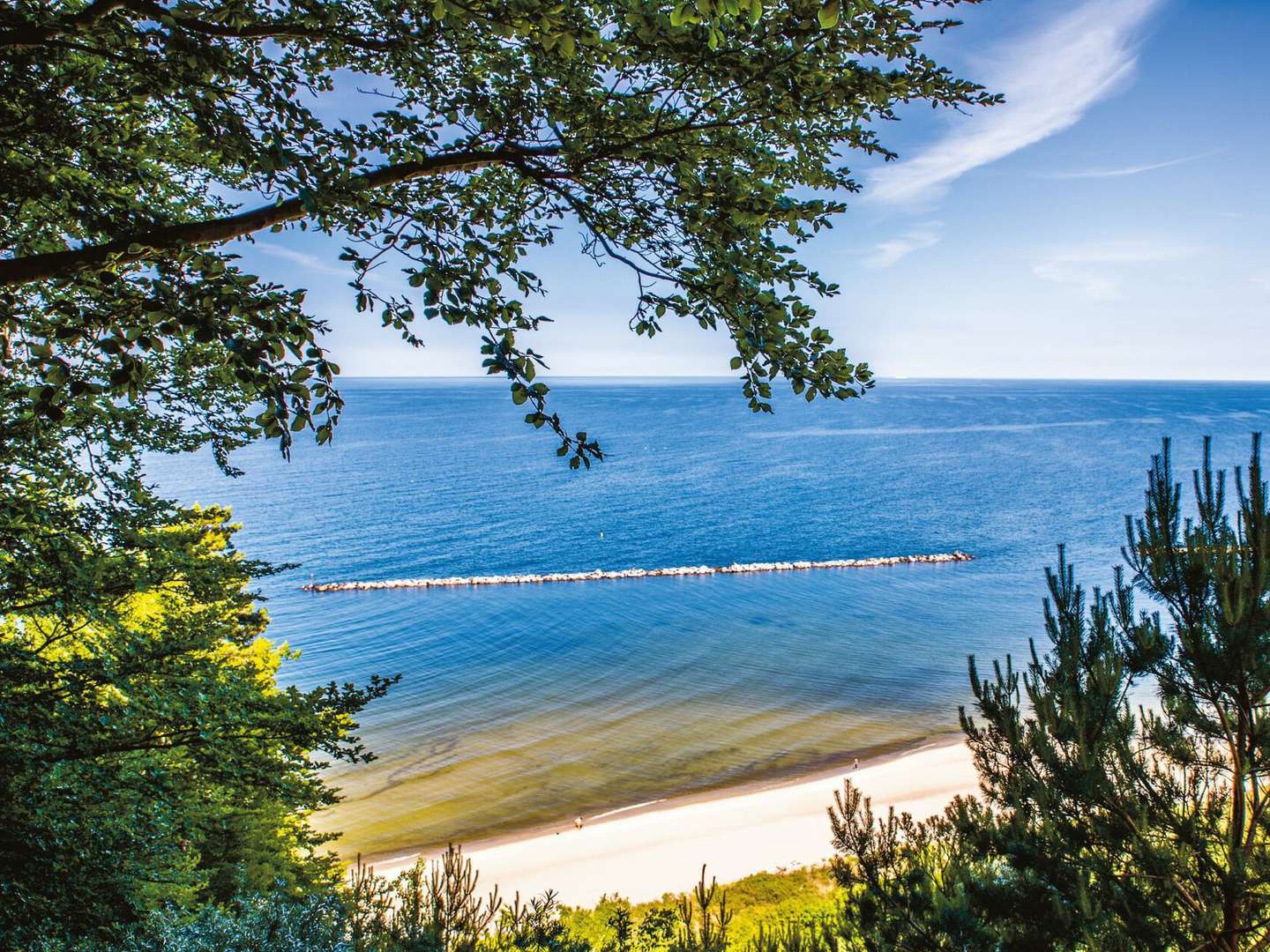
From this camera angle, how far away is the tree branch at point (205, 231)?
325cm

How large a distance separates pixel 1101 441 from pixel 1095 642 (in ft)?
444

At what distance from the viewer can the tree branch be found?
3252mm

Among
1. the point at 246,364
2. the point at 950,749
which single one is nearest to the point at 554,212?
the point at 246,364

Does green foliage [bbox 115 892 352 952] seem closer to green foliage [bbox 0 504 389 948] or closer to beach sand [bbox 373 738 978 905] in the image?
green foliage [bbox 0 504 389 948]

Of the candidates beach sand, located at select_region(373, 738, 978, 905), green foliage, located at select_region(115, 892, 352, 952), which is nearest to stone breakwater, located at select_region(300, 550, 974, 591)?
beach sand, located at select_region(373, 738, 978, 905)

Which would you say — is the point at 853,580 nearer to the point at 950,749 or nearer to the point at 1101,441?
the point at 950,749

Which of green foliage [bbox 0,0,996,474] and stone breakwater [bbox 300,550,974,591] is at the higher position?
green foliage [bbox 0,0,996,474]

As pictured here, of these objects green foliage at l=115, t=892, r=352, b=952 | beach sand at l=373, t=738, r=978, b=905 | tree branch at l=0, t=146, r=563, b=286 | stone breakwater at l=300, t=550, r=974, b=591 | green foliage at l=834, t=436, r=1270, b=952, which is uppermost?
tree branch at l=0, t=146, r=563, b=286

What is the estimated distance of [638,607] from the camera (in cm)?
4181

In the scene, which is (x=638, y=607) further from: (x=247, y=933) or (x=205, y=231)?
(x=205, y=231)

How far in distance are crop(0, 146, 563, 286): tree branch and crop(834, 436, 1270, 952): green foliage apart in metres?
5.70

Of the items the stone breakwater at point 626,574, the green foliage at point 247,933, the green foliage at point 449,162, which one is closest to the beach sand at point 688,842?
the green foliage at point 247,933

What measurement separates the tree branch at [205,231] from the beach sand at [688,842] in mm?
16643

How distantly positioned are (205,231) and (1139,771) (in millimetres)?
7948
